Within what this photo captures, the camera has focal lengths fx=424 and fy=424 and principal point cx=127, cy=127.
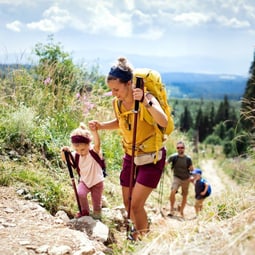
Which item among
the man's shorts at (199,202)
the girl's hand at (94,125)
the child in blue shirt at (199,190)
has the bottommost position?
the man's shorts at (199,202)

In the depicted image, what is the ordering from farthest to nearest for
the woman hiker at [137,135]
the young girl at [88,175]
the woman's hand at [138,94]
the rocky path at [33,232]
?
the young girl at [88,175] → the woman hiker at [137,135] → the woman's hand at [138,94] → the rocky path at [33,232]

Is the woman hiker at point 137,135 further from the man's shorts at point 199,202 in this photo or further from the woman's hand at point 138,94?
the man's shorts at point 199,202

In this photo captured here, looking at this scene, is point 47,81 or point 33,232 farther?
point 47,81

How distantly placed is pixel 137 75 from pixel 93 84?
6730 mm

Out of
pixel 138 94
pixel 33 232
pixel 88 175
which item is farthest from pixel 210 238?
pixel 88 175

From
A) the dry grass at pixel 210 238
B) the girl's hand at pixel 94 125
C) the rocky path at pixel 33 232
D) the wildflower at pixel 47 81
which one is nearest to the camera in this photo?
the dry grass at pixel 210 238

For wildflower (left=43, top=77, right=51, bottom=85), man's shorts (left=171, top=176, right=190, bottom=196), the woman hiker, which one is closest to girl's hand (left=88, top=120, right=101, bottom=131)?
the woman hiker

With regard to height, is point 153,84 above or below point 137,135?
above

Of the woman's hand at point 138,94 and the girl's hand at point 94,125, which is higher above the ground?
the woman's hand at point 138,94

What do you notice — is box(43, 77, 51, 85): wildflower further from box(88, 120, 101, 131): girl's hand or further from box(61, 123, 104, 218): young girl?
box(88, 120, 101, 131): girl's hand

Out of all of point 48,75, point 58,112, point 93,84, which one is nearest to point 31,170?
point 58,112

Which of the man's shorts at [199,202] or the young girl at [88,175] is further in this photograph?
the man's shorts at [199,202]

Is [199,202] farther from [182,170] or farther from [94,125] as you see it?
[94,125]

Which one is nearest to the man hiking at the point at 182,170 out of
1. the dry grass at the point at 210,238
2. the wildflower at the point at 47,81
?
the wildflower at the point at 47,81
